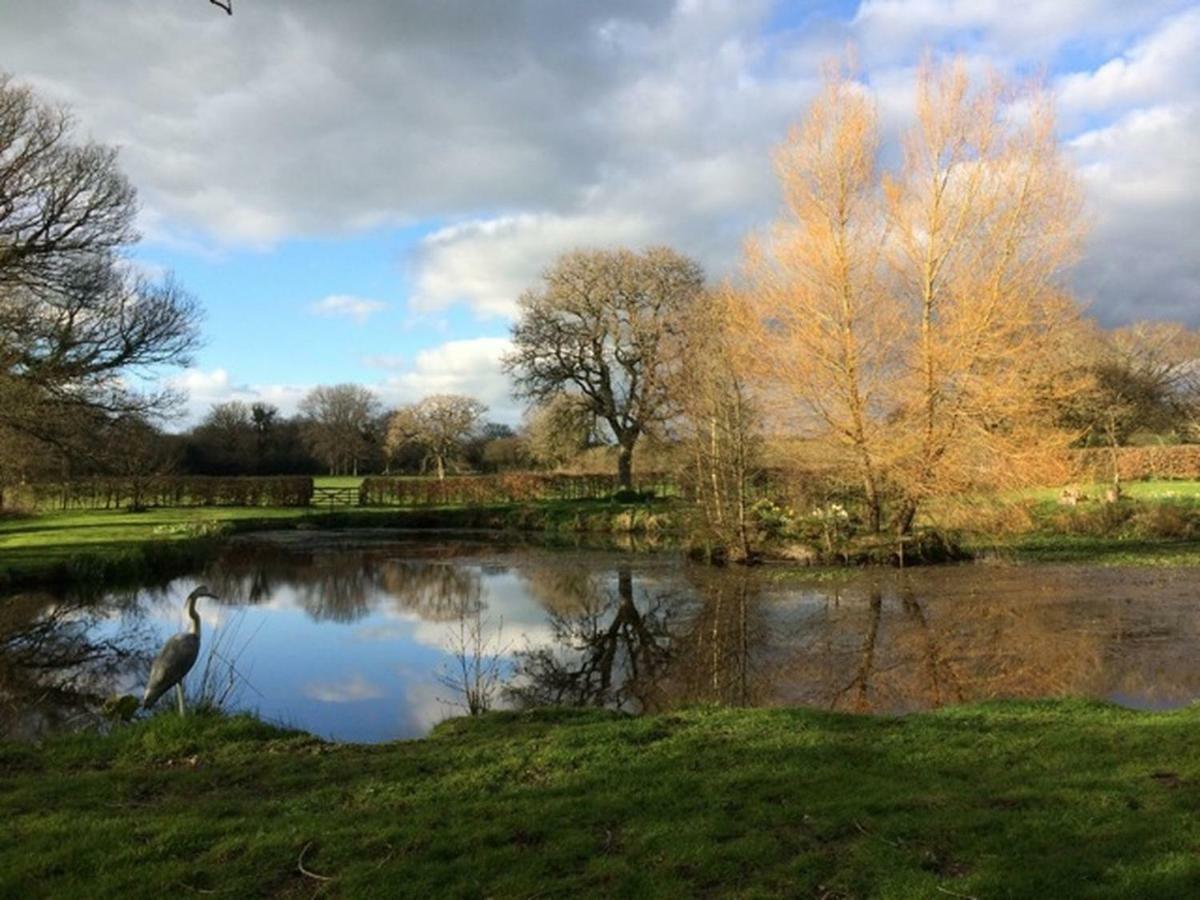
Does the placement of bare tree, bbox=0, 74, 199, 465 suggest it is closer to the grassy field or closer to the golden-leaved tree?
the grassy field

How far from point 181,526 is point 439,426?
3139cm

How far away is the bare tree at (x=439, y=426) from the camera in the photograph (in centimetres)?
5786

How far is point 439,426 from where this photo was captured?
58.2 m

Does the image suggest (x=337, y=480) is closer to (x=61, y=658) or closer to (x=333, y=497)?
(x=333, y=497)

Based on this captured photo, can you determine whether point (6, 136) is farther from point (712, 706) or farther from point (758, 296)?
point (712, 706)

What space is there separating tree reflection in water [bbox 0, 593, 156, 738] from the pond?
47 millimetres

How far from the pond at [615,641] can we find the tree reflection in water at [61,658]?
0.15 feet

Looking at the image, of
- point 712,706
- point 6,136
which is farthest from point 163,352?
point 712,706

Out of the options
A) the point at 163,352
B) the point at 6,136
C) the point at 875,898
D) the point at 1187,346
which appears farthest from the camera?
the point at 1187,346

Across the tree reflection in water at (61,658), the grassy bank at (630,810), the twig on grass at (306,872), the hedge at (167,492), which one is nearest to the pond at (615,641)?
the tree reflection in water at (61,658)

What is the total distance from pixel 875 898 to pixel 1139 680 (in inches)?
283

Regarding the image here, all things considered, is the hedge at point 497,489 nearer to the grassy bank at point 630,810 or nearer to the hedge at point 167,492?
the hedge at point 167,492

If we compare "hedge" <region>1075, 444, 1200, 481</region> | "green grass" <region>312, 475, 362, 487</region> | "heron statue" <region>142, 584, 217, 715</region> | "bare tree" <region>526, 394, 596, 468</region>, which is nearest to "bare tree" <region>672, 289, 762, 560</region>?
"heron statue" <region>142, 584, 217, 715</region>

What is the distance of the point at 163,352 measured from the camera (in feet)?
81.3
